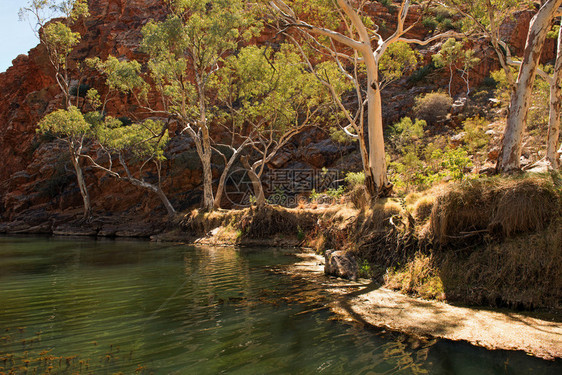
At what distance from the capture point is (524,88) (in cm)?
808

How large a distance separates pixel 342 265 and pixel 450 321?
157 inches

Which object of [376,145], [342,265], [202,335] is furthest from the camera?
[376,145]

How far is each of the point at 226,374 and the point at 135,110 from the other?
4053 cm

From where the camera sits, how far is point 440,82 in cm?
3672

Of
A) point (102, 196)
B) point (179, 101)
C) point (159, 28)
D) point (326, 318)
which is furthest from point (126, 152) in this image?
point (326, 318)

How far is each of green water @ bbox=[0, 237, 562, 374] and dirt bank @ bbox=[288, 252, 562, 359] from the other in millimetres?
296

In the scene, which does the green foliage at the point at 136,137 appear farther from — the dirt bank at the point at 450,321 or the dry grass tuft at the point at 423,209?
the dirt bank at the point at 450,321

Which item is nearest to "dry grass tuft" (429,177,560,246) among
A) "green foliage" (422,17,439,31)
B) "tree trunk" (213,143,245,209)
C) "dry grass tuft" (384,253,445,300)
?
"dry grass tuft" (384,253,445,300)

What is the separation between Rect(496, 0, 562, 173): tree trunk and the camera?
7988mm

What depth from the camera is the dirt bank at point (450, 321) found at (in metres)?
4.38

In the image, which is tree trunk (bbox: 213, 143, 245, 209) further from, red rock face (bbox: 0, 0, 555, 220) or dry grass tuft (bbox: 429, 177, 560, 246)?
dry grass tuft (bbox: 429, 177, 560, 246)

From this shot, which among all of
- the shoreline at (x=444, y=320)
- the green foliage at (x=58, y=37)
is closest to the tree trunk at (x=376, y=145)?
the shoreline at (x=444, y=320)

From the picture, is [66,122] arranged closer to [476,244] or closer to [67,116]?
[67,116]

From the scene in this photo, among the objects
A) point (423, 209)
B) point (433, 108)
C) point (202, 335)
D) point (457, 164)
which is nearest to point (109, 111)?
point (433, 108)
